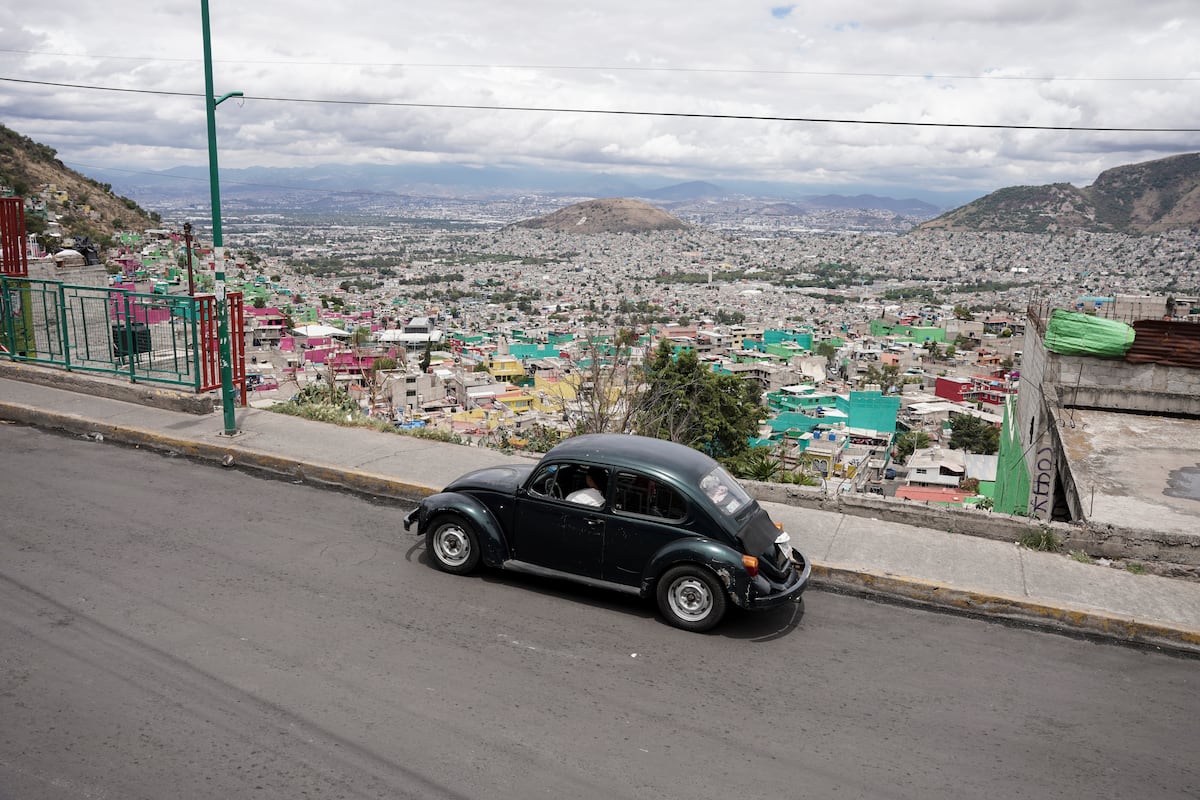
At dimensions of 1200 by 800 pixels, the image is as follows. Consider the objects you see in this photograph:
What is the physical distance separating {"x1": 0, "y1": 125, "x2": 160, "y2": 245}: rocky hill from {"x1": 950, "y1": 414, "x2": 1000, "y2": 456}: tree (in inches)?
1496

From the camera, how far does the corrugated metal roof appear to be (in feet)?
36.8

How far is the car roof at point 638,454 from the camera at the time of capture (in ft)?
18.6

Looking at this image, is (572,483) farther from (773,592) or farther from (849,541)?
(849,541)

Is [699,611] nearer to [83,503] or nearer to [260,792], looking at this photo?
[260,792]

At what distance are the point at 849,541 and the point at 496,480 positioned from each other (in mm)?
2898

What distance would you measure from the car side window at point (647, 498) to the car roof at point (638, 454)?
0.32ft

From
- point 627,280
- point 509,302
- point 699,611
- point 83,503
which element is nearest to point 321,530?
point 83,503

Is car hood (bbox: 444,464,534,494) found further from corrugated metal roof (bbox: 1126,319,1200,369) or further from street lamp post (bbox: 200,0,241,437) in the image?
corrugated metal roof (bbox: 1126,319,1200,369)

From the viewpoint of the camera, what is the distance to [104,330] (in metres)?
11.3

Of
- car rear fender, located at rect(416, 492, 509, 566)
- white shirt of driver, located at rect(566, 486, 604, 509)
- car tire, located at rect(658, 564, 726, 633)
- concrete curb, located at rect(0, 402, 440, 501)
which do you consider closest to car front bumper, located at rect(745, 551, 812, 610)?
car tire, located at rect(658, 564, 726, 633)

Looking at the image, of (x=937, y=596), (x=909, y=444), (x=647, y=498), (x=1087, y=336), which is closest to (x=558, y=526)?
(x=647, y=498)

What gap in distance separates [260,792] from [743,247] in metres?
200

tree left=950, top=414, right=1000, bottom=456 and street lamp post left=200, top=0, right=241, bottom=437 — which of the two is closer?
street lamp post left=200, top=0, right=241, bottom=437

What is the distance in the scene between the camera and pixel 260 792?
374 centimetres
